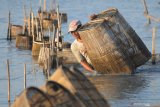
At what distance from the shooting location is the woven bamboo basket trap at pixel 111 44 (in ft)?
51.9

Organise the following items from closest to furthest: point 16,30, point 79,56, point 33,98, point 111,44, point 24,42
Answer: point 33,98, point 79,56, point 111,44, point 24,42, point 16,30

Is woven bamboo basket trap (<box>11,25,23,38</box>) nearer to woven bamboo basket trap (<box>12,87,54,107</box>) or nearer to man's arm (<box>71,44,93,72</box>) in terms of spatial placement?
man's arm (<box>71,44,93,72</box>)

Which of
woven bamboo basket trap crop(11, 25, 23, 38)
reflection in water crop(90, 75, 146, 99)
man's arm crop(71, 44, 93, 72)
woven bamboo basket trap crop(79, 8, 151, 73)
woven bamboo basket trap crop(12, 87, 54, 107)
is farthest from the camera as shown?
woven bamboo basket trap crop(11, 25, 23, 38)

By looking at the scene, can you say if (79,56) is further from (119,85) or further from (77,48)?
(119,85)

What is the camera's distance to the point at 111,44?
16.0 metres

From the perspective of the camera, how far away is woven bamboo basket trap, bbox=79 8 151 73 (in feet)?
51.9

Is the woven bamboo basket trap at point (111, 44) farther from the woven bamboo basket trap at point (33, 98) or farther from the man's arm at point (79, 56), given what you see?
the woven bamboo basket trap at point (33, 98)

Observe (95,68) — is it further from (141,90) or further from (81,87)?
(81,87)

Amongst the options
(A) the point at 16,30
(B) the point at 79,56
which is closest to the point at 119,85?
(B) the point at 79,56

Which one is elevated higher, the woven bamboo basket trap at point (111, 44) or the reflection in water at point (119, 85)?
the woven bamboo basket trap at point (111, 44)

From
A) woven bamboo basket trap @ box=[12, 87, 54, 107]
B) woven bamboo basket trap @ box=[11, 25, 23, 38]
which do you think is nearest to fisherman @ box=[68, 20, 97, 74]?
woven bamboo basket trap @ box=[12, 87, 54, 107]

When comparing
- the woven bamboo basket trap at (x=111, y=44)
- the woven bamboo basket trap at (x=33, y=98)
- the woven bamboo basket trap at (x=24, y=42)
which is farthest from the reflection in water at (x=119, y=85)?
the woven bamboo basket trap at (x=24, y=42)

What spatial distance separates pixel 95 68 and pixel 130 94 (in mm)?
2278

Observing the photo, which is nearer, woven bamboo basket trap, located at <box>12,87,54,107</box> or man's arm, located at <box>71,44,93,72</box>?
woven bamboo basket trap, located at <box>12,87,54,107</box>
